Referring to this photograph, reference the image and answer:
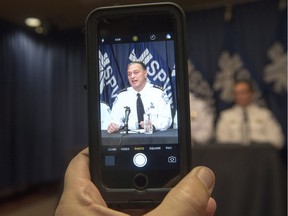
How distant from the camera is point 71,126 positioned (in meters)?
3.54

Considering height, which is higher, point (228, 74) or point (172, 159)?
point (228, 74)

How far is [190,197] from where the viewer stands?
1.37 feet

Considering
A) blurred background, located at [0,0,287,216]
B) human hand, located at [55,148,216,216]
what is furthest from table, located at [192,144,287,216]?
blurred background, located at [0,0,287,216]

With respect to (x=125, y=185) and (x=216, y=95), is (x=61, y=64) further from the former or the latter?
(x=125, y=185)

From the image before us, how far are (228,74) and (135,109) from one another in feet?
8.17

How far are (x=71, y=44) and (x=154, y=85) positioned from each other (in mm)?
3194

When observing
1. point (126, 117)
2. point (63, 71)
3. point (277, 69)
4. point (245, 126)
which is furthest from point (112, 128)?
point (63, 71)

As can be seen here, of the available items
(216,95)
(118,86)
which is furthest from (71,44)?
(118,86)

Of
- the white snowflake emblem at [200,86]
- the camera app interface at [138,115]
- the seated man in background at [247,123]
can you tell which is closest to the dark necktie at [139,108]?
the camera app interface at [138,115]

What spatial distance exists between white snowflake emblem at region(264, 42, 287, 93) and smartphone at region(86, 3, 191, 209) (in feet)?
7.88

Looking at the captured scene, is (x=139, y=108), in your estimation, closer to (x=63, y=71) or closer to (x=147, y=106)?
(x=147, y=106)

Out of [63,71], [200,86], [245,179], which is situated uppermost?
[63,71]

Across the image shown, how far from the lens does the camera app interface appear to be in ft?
1.63

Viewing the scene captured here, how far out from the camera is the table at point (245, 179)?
72cm
